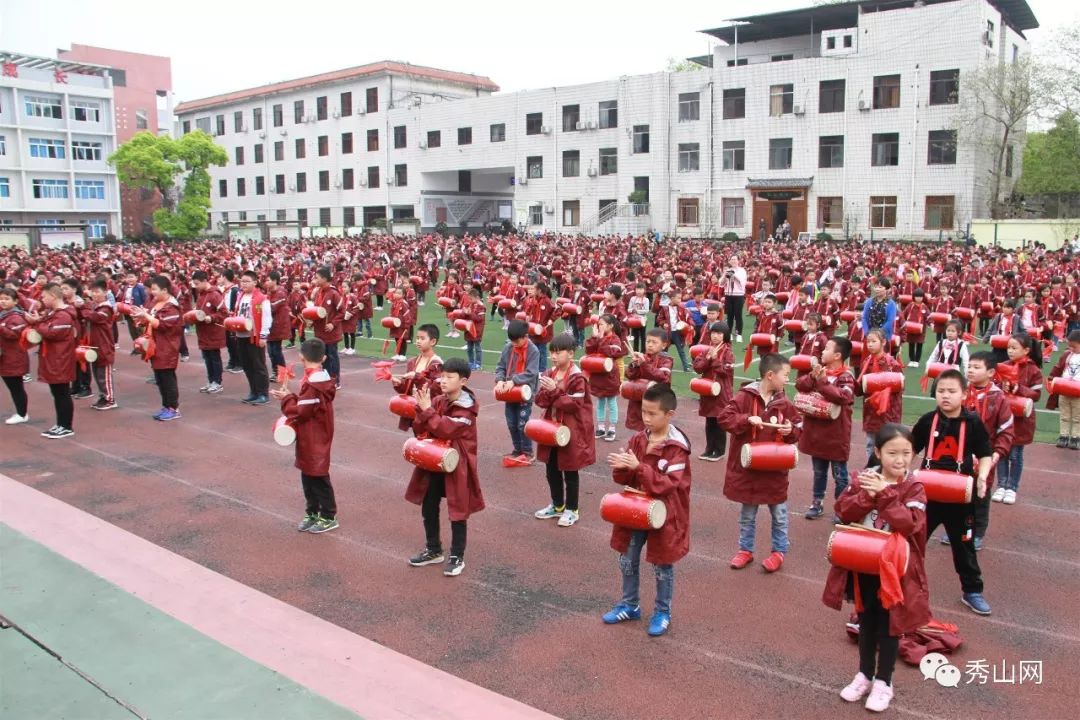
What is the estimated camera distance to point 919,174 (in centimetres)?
3909

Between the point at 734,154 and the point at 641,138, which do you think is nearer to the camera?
the point at 734,154

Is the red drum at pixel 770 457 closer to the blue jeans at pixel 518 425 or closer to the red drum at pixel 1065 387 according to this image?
the blue jeans at pixel 518 425

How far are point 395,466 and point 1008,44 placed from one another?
41.9 m

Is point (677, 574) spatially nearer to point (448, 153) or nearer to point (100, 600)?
point (100, 600)

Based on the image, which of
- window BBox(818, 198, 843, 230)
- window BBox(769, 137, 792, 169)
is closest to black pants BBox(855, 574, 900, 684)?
window BBox(818, 198, 843, 230)

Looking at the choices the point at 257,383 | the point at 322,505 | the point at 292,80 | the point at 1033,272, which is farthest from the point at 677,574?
the point at 292,80

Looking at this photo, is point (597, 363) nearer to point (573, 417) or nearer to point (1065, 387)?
point (573, 417)

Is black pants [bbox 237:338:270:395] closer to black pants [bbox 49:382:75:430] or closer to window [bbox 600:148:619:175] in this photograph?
black pants [bbox 49:382:75:430]

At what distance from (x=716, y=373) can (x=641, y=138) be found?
38643 millimetres

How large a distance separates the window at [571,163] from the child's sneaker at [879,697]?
4554cm

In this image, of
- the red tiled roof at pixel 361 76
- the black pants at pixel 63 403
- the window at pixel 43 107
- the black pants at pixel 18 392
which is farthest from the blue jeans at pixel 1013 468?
the window at pixel 43 107

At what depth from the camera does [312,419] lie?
7.20 m

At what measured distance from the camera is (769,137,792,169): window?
1655 inches

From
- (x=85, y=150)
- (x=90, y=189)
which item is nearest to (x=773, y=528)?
(x=90, y=189)
